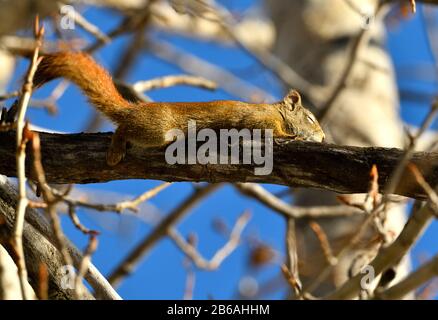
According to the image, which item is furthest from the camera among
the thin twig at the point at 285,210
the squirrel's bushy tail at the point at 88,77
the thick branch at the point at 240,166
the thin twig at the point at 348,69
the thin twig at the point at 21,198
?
the thin twig at the point at 285,210

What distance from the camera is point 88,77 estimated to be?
4469 mm

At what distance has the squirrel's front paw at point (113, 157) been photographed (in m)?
3.75

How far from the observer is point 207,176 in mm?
3658

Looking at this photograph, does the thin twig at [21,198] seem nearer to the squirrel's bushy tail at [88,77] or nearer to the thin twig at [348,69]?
the squirrel's bushy tail at [88,77]

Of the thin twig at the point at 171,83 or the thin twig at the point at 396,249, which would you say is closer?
the thin twig at the point at 396,249

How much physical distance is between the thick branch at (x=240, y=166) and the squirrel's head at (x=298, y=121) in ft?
4.23

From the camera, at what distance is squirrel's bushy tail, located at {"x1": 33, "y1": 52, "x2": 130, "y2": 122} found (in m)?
4.30

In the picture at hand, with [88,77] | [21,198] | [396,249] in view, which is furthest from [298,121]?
[21,198]

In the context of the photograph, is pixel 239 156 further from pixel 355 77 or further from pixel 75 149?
pixel 355 77

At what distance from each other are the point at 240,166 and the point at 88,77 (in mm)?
1333

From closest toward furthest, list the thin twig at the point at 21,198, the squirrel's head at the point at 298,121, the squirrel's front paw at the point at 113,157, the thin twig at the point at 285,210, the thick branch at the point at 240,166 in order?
the thin twig at the point at 21,198 → the thick branch at the point at 240,166 → the squirrel's front paw at the point at 113,157 → the squirrel's head at the point at 298,121 → the thin twig at the point at 285,210

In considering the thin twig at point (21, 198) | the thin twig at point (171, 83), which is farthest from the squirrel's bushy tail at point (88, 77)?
the thin twig at point (21, 198)
